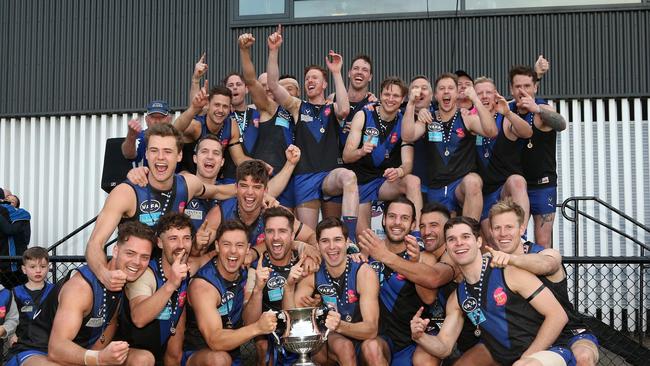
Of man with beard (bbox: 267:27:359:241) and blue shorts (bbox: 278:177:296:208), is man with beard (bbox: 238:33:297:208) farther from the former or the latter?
man with beard (bbox: 267:27:359:241)

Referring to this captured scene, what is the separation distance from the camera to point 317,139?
27.2 feet

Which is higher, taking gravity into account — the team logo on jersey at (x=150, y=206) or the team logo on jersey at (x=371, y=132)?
the team logo on jersey at (x=371, y=132)

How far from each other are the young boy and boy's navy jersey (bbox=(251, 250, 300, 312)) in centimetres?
245

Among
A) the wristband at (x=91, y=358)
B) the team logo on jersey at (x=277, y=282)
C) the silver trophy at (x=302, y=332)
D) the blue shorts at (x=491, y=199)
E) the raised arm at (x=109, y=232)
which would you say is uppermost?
the blue shorts at (x=491, y=199)

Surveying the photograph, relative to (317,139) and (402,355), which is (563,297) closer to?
(402,355)

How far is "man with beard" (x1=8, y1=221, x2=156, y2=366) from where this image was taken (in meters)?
5.82

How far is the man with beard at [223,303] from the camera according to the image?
628 centimetres

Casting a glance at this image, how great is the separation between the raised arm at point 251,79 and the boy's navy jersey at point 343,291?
7.40ft

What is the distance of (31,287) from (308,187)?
3.06 m

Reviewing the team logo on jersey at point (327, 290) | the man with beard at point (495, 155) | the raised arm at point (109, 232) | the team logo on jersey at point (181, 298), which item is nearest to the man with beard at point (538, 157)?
the man with beard at point (495, 155)

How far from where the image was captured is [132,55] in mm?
12609

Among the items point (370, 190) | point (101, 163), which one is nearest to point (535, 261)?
point (370, 190)

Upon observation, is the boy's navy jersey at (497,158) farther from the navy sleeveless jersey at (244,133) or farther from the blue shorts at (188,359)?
the blue shorts at (188,359)

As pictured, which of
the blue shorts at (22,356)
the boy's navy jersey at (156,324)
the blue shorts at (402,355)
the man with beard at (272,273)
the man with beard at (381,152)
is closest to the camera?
the blue shorts at (22,356)
